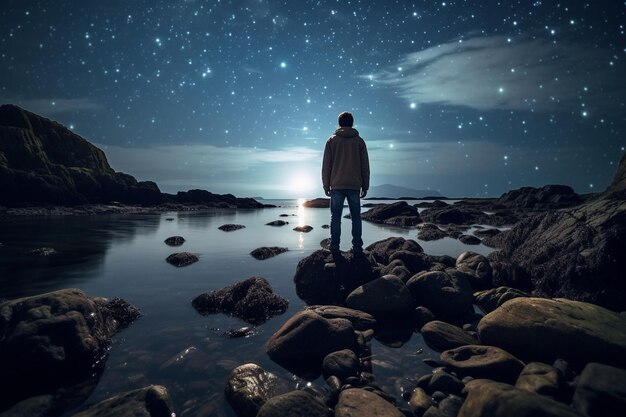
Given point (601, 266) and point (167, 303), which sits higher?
point (601, 266)

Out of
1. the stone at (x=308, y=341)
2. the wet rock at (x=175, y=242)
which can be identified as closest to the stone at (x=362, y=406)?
the stone at (x=308, y=341)

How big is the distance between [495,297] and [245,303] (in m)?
5.38

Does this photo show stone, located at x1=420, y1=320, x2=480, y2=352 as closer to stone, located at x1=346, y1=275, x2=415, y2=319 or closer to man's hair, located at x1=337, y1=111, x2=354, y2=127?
stone, located at x1=346, y1=275, x2=415, y2=319

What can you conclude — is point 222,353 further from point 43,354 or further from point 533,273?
point 533,273

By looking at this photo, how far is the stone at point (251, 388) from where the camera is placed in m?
3.29

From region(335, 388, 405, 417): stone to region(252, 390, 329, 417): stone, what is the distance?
0.20 meters

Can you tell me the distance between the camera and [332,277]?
299 inches

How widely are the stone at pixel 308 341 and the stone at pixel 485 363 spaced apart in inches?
55.5

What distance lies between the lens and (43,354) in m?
3.80

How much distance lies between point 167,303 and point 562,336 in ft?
23.3

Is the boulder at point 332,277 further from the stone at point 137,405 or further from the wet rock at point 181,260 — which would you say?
the wet rock at point 181,260

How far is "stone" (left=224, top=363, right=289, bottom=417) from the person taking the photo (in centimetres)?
329

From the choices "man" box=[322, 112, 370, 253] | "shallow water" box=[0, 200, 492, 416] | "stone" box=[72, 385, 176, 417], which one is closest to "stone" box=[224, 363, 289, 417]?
"shallow water" box=[0, 200, 492, 416]

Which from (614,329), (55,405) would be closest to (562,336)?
(614,329)
